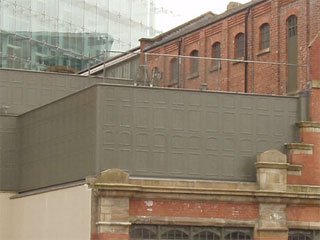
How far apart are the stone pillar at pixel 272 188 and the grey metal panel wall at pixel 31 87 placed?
10.9 meters

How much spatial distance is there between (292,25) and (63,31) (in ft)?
79.6

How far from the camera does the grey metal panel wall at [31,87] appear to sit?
3822 cm

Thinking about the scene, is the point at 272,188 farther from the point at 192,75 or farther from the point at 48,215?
the point at 48,215

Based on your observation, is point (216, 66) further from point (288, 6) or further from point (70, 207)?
point (70, 207)

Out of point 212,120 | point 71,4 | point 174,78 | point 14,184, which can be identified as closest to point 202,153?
point 212,120

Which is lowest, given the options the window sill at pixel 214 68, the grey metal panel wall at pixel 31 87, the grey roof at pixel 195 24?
the grey metal panel wall at pixel 31 87

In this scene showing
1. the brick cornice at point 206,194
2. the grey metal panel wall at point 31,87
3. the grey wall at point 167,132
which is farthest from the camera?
the grey metal panel wall at point 31,87

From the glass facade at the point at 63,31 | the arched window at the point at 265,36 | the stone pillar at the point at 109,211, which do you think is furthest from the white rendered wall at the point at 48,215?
the glass facade at the point at 63,31

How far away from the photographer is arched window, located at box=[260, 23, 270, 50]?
4000 centimetres

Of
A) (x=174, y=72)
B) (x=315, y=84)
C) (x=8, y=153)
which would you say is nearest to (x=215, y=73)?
(x=174, y=72)

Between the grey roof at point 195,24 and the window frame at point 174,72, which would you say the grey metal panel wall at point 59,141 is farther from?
the grey roof at point 195,24

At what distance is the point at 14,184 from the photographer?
34938mm

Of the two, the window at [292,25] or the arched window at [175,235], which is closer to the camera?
the arched window at [175,235]

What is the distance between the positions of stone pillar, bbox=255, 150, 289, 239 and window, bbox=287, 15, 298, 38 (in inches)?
374
